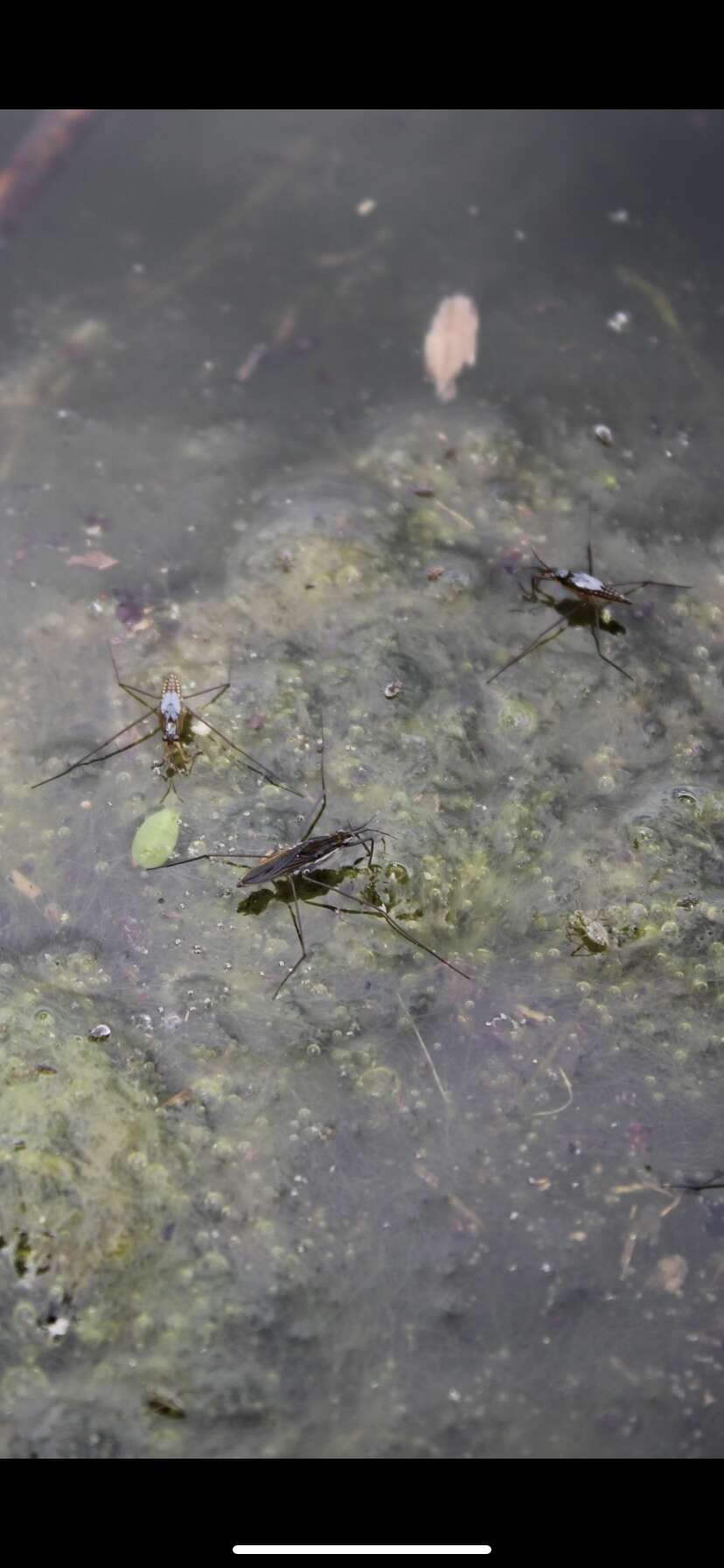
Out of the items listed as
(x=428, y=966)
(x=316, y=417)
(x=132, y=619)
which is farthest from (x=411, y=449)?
(x=428, y=966)

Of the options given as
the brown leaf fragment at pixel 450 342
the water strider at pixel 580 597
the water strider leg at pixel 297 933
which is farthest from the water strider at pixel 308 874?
the brown leaf fragment at pixel 450 342

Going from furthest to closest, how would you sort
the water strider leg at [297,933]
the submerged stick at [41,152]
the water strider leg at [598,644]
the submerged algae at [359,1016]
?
1. the submerged stick at [41,152]
2. the water strider leg at [598,644]
3. the water strider leg at [297,933]
4. the submerged algae at [359,1016]

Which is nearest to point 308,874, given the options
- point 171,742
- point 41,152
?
point 171,742

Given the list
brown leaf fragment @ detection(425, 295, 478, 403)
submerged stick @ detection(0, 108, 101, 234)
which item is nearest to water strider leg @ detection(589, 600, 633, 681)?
brown leaf fragment @ detection(425, 295, 478, 403)

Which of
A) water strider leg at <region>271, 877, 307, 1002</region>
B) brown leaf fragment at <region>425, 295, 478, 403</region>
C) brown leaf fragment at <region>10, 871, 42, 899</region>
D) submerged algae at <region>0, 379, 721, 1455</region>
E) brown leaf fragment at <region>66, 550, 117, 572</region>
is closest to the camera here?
submerged algae at <region>0, 379, 721, 1455</region>

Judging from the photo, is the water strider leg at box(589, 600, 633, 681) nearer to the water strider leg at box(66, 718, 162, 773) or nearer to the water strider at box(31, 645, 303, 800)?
the water strider at box(31, 645, 303, 800)

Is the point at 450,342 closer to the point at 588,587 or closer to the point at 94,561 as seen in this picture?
the point at 588,587

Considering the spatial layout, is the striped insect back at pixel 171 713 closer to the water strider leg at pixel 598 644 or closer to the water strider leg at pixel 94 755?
the water strider leg at pixel 94 755
